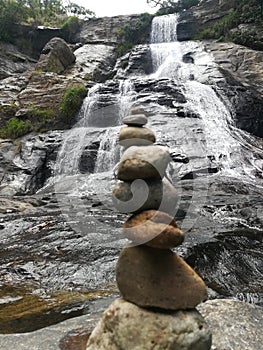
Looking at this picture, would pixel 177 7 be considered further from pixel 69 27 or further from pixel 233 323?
pixel 233 323

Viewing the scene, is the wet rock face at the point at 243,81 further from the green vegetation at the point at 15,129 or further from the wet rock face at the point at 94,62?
the green vegetation at the point at 15,129

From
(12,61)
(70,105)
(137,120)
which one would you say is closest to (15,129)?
(70,105)

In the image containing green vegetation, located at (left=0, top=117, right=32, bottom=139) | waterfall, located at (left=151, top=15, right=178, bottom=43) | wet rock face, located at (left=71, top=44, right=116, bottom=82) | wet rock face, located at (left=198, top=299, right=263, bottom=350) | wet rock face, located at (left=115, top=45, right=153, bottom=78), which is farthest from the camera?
waterfall, located at (left=151, top=15, right=178, bottom=43)

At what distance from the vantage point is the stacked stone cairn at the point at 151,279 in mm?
3496

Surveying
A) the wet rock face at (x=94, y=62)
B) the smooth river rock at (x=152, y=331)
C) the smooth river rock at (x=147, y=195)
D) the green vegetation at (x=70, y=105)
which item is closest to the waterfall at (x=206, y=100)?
the wet rock face at (x=94, y=62)

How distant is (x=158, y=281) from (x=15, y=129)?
20787 mm

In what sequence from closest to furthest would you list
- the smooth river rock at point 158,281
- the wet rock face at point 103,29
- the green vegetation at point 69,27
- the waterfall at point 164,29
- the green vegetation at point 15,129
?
the smooth river rock at point 158,281, the green vegetation at point 15,129, the waterfall at point 164,29, the wet rock face at point 103,29, the green vegetation at point 69,27

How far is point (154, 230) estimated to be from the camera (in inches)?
139

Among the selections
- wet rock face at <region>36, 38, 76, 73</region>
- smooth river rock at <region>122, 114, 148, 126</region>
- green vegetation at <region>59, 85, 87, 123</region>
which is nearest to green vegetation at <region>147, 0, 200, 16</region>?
wet rock face at <region>36, 38, 76, 73</region>

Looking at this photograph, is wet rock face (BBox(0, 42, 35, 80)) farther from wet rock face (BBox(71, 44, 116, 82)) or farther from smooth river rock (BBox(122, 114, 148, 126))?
smooth river rock (BBox(122, 114, 148, 126))

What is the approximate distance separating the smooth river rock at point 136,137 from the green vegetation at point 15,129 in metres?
19.4

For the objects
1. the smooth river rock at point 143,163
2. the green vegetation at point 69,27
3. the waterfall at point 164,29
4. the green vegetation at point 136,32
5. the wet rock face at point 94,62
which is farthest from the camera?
the green vegetation at point 69,27

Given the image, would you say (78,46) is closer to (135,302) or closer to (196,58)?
(196,58)

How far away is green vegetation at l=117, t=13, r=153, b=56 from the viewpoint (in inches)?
1578
